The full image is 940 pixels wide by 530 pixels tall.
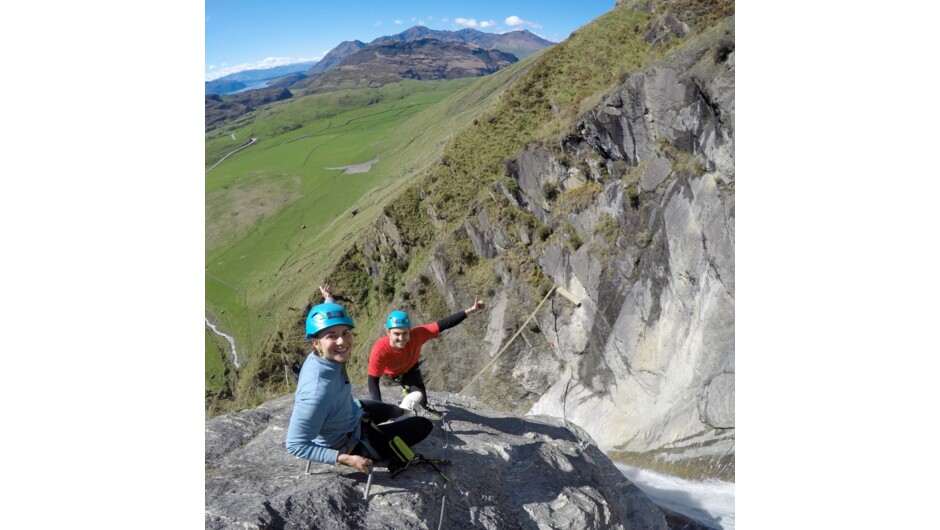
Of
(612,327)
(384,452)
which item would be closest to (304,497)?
(384,452)

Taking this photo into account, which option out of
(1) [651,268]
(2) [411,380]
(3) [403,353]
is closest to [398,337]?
(3) [403,353]

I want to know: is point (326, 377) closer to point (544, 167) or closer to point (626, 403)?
point (626, 403)

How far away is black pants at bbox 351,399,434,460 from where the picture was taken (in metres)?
5.95

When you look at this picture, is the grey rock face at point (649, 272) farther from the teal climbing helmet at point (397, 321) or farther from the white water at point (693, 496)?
the teal climbing helmet at point (397, 321)

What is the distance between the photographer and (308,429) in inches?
201

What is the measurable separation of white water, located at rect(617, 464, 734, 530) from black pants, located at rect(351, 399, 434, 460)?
427 inches

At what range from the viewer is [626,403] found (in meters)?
28.8

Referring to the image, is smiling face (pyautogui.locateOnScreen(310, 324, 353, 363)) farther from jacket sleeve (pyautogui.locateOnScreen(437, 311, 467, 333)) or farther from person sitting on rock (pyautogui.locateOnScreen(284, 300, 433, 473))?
jacket sleeve (pyautogui.locateOnScreen(437, 311, 467, 333))

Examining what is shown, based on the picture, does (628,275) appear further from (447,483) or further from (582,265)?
(447,483)

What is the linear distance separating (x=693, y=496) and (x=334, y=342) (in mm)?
18250

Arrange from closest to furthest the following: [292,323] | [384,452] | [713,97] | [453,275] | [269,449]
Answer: [384,452], [269,449], [713,97], [453,275], [292,323]

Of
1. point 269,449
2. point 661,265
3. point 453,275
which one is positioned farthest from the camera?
point 453,275

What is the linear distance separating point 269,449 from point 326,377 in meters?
2.69
